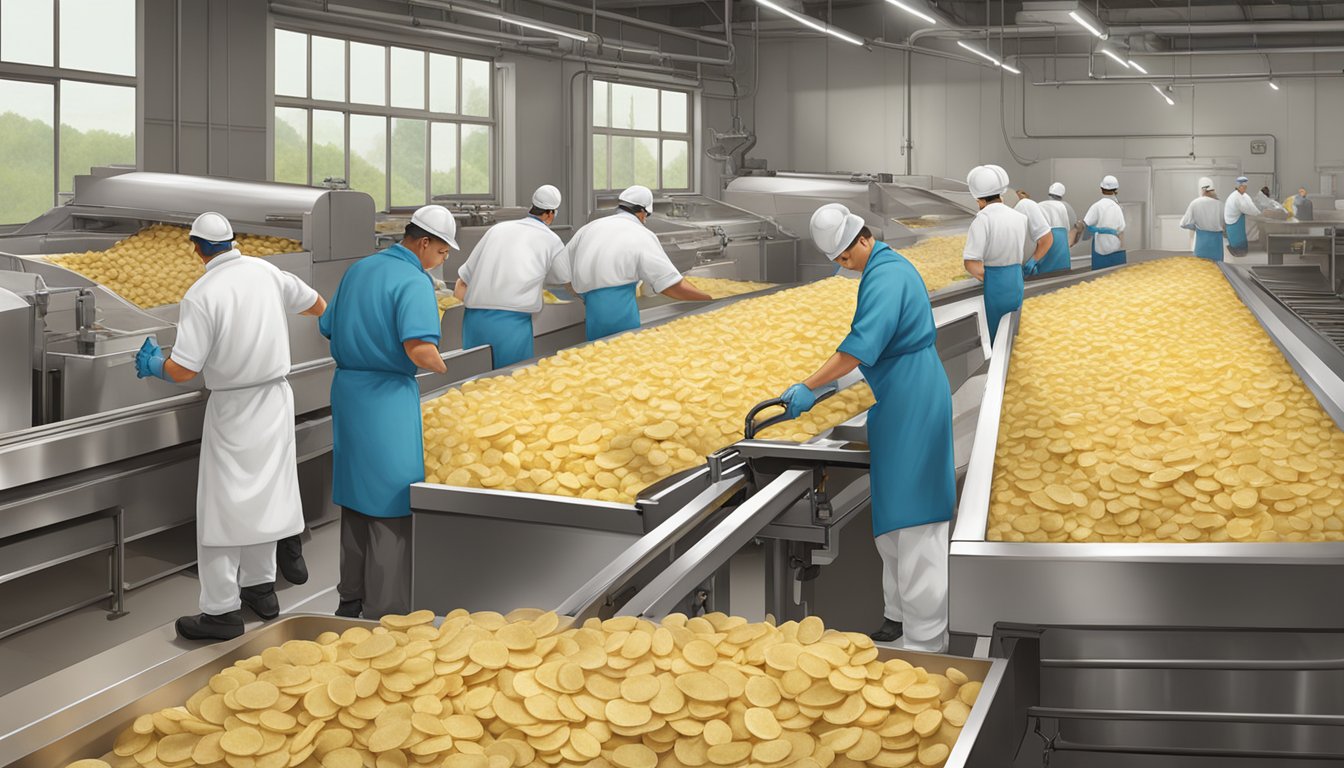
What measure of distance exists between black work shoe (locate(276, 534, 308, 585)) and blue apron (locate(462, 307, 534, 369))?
4.00 feet

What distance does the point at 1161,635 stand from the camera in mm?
2090

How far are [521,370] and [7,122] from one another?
19.5 feet

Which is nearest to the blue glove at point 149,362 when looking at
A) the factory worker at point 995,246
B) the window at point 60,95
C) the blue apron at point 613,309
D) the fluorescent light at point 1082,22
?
the blue apron at point 613,309

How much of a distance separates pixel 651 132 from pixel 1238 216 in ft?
22.7

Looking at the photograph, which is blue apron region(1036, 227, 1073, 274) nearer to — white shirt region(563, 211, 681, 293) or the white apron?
white shirt region(563, 211, 681, 293)

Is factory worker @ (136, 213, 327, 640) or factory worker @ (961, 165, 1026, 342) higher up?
factory worker @ (961, 165, 1026, 342)

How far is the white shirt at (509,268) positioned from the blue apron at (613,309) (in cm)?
41

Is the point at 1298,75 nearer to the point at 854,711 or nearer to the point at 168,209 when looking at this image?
the point at 168,209

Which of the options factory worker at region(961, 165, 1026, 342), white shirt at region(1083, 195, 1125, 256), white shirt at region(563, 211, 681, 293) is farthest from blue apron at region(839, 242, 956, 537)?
white shirt at region(1083, 195, 1125, 256)

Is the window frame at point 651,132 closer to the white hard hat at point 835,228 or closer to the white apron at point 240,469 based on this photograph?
the white apron at point 240,469

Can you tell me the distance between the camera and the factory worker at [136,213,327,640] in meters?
3.31

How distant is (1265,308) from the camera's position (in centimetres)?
475

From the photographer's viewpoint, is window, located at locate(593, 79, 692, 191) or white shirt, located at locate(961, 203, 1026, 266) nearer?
white shirt, located at locate(961, 203, 1026, 266)

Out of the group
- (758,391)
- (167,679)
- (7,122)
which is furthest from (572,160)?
(167,679)
